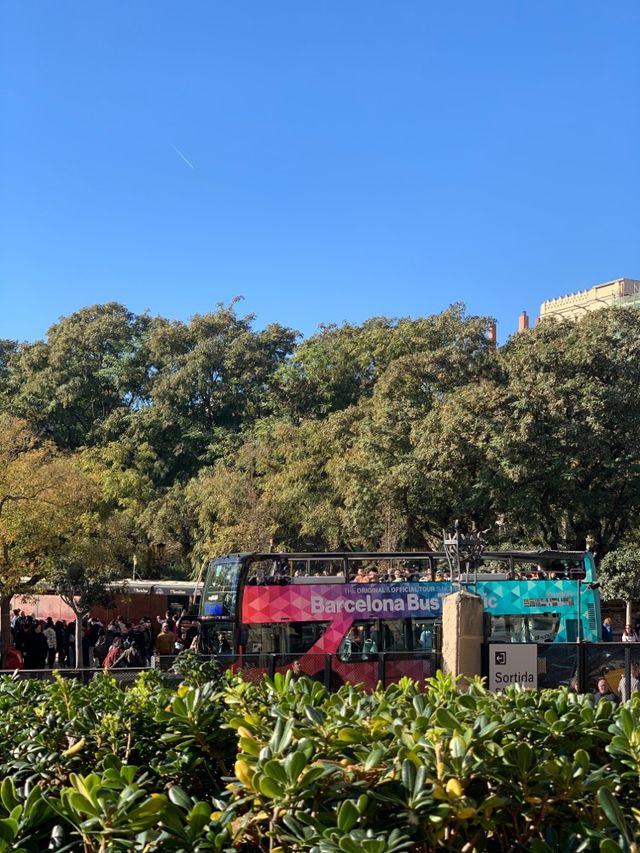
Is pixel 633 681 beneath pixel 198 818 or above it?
beneath

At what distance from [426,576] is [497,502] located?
11.7 metres

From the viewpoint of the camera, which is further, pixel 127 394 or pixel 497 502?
pixel 127 394

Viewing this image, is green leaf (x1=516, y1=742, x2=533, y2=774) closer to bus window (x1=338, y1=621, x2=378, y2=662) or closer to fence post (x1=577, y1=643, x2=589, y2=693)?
fence post (x1=577, y1=643, x2=589, y2=693)

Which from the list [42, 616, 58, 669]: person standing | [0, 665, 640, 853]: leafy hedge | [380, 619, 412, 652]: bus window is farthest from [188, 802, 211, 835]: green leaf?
[42, 616, 58, 669]: person standing

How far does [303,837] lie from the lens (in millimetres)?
3264

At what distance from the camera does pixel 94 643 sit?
2462 centimetres

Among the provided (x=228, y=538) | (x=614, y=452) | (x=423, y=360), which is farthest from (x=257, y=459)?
(x=614, y=452)

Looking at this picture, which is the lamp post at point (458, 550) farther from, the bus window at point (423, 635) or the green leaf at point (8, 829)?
the green leaf at point (8, 829)

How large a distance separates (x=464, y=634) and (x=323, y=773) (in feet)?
24.4

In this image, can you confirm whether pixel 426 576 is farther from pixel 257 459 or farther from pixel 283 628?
pixel 257 459

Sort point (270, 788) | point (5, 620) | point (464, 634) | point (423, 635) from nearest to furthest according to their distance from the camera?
point (270, 788) → point (464, 634) → point (423, 635) → point (5, 620)

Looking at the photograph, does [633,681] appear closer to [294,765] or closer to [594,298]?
[294,765]

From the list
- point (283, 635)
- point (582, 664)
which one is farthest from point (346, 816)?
point (283, 635)

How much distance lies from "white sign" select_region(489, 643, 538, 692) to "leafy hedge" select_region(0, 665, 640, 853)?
557cm
